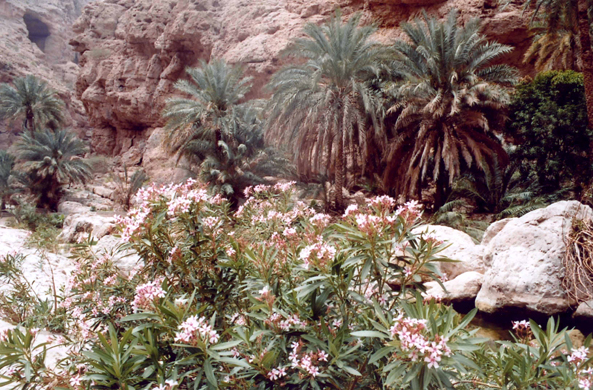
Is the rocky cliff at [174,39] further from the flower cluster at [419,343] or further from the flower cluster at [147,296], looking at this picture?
the flower cluster at [419,343]

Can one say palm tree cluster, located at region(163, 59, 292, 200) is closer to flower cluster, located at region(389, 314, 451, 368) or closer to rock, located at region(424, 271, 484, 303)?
rock, located at region(424, 271, 484, 303)

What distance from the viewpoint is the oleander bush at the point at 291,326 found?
5.14ft

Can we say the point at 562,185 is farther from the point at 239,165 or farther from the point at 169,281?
the point at 169,281

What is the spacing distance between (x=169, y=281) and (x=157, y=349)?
0.48m

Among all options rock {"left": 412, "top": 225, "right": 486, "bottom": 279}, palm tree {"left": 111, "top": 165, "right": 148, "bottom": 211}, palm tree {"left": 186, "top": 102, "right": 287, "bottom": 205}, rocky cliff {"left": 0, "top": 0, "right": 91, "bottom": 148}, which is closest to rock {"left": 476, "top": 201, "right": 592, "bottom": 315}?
rock {"left": 412, "top": 225, "right": 486, "bottom": 279}

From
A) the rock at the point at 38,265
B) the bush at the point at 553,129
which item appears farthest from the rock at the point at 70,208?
the bush at the point at 553,129

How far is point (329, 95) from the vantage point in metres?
13.0

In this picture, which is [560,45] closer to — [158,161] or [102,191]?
[158,161]

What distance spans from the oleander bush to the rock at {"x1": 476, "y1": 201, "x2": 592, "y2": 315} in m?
4.62

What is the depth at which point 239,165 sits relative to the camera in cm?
1639

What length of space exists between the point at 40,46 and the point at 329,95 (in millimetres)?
48922

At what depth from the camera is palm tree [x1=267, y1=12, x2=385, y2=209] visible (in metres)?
13.1

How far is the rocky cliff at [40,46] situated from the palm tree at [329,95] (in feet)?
103

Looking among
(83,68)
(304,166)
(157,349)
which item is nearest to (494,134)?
(304,166)
